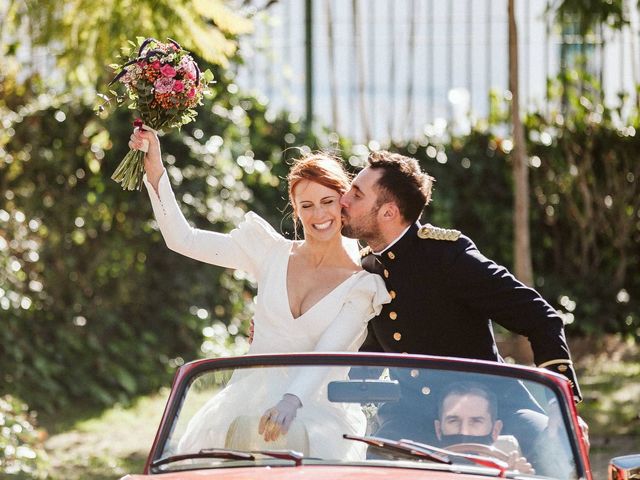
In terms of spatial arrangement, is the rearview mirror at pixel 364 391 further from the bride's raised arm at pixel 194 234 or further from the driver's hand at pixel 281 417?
the bride's raised arm at pixel 194 234

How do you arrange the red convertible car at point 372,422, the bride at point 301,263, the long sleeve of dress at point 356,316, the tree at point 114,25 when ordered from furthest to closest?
the tree at point 114,25, the bride at point 301,263, the long sleeve of dress at point 356,316, the red convertible car at point 372,422

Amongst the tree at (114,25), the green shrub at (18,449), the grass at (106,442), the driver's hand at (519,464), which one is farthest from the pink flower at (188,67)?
the grass at (106,442)

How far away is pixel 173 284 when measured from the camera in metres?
10.4

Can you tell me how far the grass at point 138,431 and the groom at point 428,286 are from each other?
3.19 metres

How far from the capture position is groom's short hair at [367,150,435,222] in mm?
4965

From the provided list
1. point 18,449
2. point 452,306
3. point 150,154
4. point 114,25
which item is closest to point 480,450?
point 452,306

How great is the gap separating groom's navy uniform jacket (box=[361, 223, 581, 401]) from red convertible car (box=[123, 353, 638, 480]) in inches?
35.4

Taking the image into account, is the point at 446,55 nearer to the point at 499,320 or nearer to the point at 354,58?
the point at 354,58

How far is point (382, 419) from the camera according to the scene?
376cm

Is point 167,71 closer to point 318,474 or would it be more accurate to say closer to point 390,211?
point 390,211

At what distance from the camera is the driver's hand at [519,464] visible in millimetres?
3617

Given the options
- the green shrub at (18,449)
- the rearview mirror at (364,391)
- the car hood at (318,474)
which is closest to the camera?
the car hood at (318,474)

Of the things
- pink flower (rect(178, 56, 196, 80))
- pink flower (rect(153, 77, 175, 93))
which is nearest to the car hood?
pink flower (rect(153, 77, 175, 93))

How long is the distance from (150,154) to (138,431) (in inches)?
177
